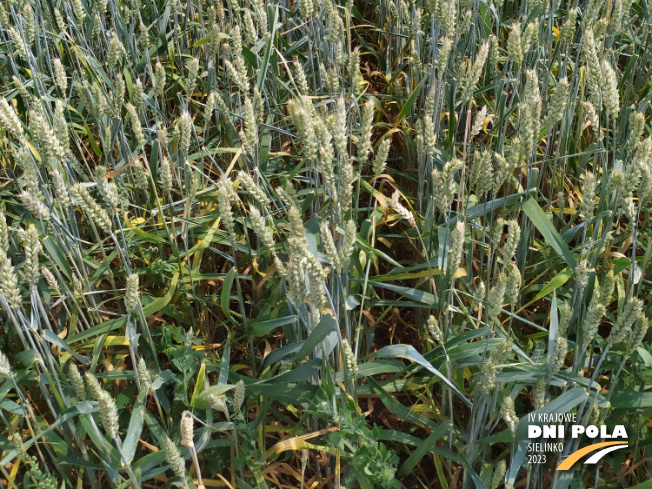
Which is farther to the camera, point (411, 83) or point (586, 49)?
point (411, 83)

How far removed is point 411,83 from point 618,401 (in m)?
1.37

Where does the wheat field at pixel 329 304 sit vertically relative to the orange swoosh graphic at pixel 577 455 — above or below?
above

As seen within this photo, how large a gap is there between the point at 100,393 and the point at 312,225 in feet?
2.62

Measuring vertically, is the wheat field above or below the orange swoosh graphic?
above

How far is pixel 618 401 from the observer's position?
1.42 m

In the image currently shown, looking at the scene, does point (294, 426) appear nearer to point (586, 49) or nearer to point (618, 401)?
point (618, 401)

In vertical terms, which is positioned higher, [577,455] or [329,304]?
[329,304]

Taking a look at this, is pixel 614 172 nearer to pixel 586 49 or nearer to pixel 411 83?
pixel 586 49

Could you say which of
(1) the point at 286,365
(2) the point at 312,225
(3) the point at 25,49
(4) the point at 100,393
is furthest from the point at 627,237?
(3) the point at 25,49

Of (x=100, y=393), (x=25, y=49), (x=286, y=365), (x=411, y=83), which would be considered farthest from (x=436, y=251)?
(x=25, y=49)

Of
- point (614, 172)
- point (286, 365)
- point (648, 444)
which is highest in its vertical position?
point (614, 172)

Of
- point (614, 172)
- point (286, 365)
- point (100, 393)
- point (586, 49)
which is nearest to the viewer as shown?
point (100, 393)

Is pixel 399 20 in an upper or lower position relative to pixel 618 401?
upper

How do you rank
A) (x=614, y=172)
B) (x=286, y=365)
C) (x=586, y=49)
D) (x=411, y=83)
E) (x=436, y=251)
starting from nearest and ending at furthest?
(x=614, y=172), (x=586, y=49), (x=286, y=365), (x=436, y=251), (x=411, y=83)
